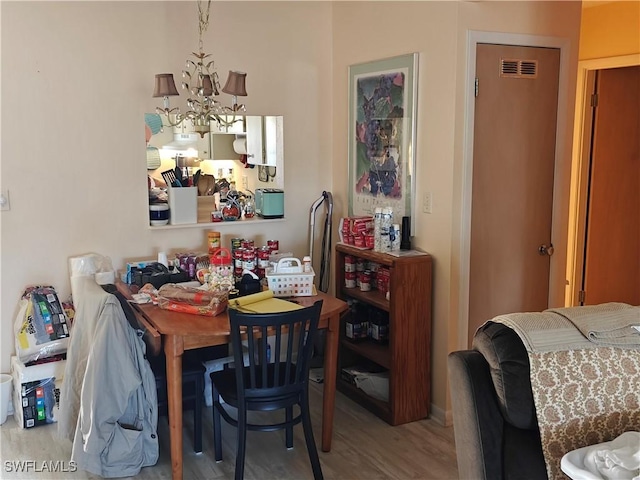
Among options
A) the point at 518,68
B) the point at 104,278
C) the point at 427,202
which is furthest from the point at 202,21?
the point at 518,68

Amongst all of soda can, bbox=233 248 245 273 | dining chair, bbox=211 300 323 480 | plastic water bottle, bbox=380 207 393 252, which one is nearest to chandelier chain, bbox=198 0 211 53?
soda can, bbox=233 248 245 273

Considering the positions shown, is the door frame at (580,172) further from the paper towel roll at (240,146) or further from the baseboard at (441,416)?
the paper towel roll at (240,146)

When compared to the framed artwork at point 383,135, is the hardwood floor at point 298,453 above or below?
below

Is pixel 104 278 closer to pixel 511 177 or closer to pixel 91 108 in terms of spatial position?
pixel 91 108

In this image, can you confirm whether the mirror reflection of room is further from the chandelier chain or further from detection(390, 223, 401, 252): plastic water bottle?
detection(390, 223, 401, 252): plastic water bottle

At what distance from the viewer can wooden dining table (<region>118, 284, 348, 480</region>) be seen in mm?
2633

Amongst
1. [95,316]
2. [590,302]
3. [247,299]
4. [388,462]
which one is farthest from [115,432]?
[590,302]

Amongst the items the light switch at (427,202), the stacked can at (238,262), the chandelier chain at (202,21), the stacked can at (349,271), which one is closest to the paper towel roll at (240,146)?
the chandelier chain at (202,21)

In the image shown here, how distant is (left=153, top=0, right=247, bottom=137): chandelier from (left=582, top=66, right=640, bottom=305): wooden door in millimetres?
2714

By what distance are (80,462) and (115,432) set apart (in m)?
0.19

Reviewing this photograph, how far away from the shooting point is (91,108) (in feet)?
11.4

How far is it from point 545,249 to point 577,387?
1817 mm

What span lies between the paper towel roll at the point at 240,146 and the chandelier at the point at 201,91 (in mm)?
130

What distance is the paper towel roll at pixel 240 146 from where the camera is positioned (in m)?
3.92
